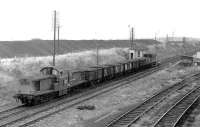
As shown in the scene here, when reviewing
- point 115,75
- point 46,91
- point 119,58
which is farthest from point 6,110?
point 119,58

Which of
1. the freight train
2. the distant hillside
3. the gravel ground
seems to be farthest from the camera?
the distant hillside

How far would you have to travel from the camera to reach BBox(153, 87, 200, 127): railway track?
17.7 meters

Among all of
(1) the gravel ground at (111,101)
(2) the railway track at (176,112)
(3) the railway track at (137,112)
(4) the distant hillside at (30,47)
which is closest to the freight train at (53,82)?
(1) the gravel ground at (111,101)

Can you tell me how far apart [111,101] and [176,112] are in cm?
655

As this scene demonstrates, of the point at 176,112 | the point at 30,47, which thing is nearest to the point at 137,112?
the point at 176,112

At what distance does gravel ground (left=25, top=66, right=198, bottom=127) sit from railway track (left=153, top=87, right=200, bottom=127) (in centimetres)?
388

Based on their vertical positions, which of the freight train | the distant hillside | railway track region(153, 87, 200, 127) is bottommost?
railway track region(153, 87, 200, 127)

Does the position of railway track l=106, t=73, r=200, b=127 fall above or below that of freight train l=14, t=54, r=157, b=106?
below

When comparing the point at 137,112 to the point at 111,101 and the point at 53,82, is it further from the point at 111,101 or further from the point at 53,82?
the point at 53,82

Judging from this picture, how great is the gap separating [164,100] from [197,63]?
36061mm

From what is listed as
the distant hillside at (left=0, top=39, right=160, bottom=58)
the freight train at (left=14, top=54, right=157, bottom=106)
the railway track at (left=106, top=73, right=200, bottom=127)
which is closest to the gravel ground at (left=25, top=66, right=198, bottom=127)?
the railway track at (left=106, top=73, right=200, bottom=127)

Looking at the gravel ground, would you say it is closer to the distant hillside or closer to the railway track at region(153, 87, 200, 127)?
the railway track at region(153, 87, 200, 127)

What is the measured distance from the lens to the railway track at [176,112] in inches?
697

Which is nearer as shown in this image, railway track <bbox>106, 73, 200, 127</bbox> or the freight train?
railway track <bbox>106, 73, 200, 127</bbox>
